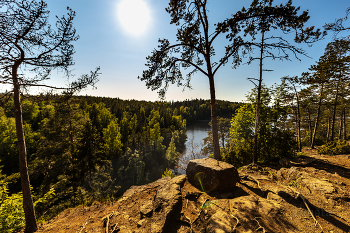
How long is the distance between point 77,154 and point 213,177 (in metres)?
15.1

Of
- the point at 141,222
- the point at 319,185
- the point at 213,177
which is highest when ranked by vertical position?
the point at 213,177

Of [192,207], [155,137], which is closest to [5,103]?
[192,207]

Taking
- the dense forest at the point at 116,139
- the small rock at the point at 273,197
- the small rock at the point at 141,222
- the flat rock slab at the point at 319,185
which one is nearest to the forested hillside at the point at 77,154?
the dense forest at the point at 116,139

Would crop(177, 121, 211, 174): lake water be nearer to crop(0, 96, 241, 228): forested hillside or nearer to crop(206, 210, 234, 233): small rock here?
crop(0, 96, 241, 228): forested hillside

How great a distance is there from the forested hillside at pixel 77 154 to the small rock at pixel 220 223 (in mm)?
7446

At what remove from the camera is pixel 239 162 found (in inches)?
494

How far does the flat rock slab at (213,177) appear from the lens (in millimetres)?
4582

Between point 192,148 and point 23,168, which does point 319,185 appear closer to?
point 23,168

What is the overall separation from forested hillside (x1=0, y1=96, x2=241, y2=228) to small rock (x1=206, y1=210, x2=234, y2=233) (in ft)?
24.4

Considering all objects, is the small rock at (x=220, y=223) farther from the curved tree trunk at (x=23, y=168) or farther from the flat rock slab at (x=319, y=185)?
the curved tree trunk at (x=23, y=168)

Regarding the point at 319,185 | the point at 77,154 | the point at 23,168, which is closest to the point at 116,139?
the point at 77,154

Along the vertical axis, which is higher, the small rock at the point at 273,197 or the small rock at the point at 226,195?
the small rock at the point at 273,197

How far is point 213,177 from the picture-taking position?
15.2 ft

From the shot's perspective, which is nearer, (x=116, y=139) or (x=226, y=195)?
(x=226, y=195)
